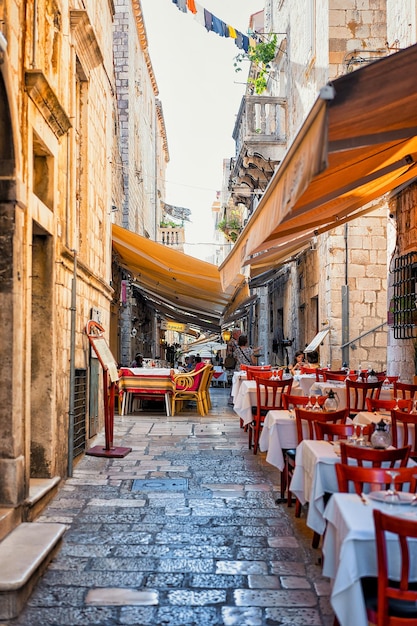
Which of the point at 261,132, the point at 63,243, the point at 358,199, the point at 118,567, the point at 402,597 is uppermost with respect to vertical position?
the point at 261,132

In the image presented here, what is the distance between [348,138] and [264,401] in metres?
5.26

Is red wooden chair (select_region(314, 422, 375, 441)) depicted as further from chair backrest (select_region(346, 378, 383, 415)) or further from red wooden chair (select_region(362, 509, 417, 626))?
chair backrest (select_region(346, 378, 383, 415))

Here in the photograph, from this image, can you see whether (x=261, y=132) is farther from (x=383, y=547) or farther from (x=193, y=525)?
(x=383, y=547)

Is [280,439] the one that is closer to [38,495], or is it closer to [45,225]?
[38,495]

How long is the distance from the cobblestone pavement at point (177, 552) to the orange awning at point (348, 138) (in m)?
2.27

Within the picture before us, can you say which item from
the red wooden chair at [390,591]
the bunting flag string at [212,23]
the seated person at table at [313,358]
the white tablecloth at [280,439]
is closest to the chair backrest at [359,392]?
the white tablecloth at [280,439]

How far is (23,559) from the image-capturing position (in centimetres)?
398

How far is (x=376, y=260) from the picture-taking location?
12.9m

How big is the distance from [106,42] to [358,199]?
5.70 metres

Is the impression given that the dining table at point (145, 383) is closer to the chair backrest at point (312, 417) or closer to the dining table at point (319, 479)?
the chair backrest at point (312, 417)

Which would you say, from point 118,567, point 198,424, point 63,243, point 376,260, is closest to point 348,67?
point 376,260

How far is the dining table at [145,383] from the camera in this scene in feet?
40.8

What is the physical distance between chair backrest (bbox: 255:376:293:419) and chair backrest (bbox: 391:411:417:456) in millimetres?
2089

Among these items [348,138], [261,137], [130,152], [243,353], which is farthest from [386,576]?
[130,152]
